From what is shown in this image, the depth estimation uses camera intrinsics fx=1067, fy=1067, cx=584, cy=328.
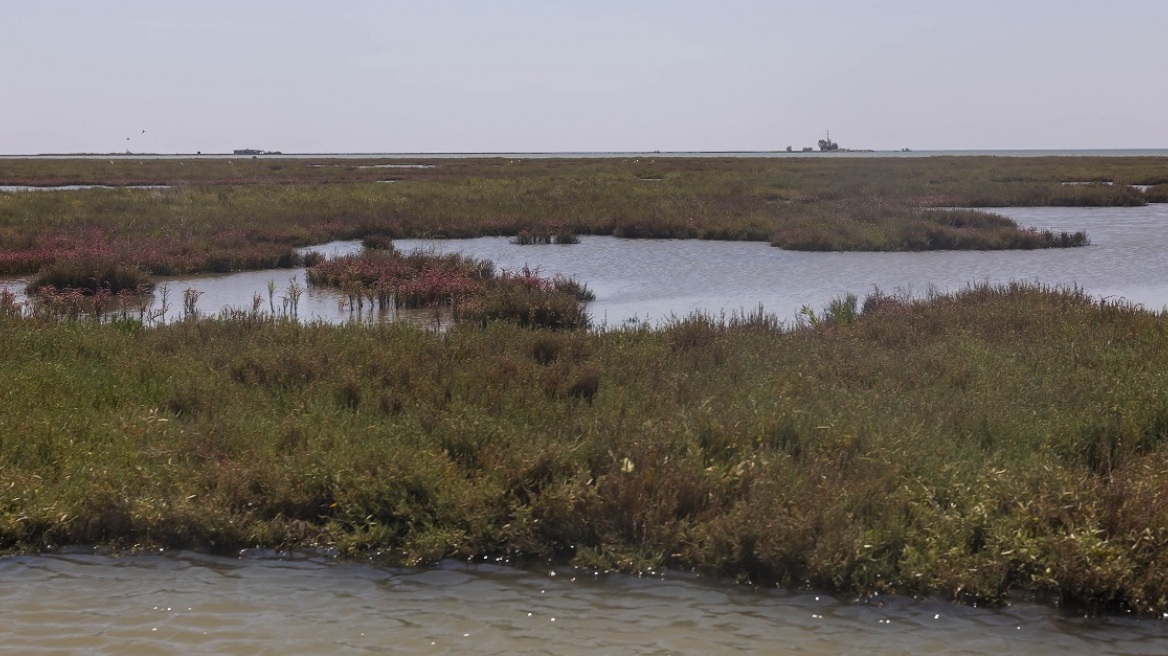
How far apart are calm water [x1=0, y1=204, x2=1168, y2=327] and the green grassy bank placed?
5287 millimetres

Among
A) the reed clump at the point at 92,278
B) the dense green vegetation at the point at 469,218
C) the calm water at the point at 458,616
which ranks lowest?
the calm water at the point at 458,616

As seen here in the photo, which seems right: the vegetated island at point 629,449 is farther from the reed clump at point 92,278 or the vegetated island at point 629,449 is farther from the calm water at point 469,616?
the reed clump at point 92,278

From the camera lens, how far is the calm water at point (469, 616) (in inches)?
213

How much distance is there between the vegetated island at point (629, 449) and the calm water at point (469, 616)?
22 centimetres

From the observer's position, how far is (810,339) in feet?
37.1

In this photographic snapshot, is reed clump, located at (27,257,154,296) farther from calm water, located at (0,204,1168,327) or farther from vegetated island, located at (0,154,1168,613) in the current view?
vegetated island, located at (0,154,1168,613)

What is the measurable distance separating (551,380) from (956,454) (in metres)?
3.44

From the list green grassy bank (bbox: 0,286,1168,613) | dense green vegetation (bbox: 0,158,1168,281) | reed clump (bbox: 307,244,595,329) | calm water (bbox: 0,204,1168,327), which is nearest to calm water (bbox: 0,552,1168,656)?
green grassy bank (bbox: 0,286,1168,613)

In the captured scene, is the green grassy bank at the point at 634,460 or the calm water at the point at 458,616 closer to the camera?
the calm water at the point at 458,616

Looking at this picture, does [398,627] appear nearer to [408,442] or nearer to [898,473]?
[408,442]

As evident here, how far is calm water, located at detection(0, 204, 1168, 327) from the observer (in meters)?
17.7

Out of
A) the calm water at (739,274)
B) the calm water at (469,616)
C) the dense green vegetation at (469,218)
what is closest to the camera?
the calm water at (469,616)

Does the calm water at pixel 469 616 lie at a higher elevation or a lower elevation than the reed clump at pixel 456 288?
lower

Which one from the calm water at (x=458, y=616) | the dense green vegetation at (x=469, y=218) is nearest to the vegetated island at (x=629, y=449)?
the calm water at (x=458, y=616)
